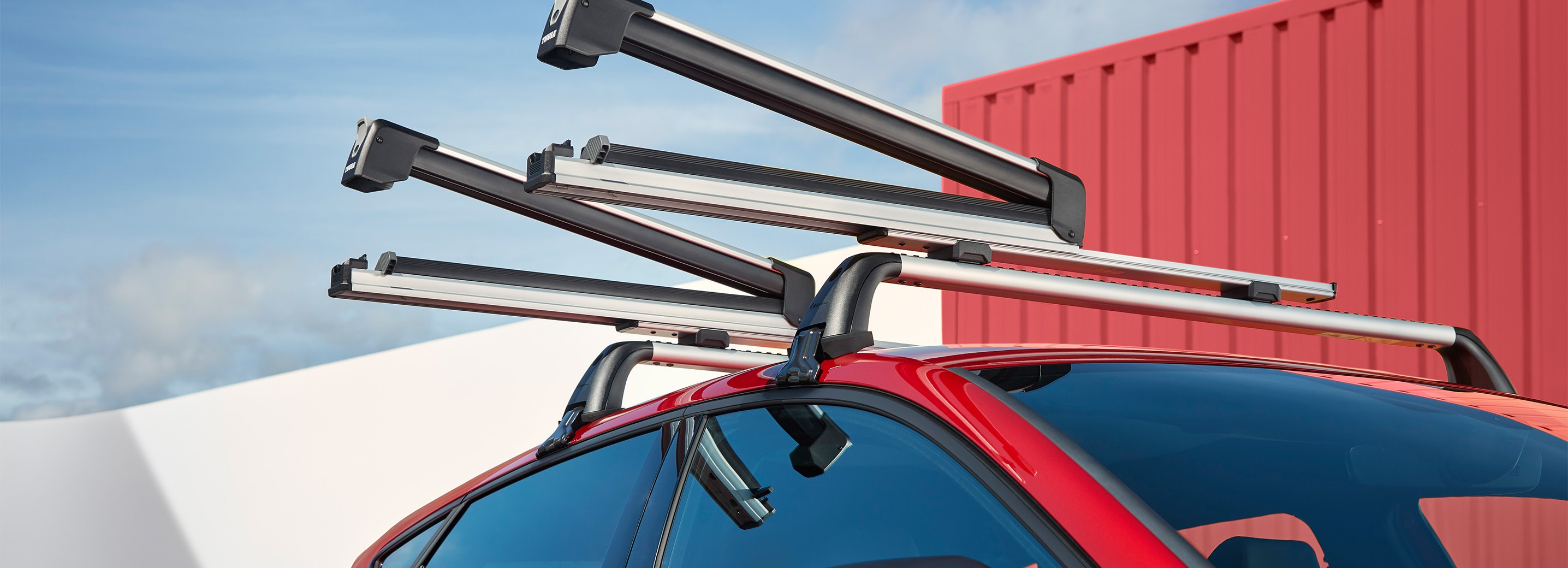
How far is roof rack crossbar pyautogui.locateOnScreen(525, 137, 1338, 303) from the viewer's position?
1.65m

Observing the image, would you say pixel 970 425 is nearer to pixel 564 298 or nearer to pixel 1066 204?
pixel 1066 204

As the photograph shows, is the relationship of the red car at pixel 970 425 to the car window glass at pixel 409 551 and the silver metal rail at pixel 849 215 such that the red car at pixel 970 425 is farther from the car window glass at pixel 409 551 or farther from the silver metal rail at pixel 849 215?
the car window glass at pixel 409 551

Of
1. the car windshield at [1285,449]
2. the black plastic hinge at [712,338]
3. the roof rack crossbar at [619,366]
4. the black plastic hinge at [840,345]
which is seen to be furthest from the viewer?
the black plastic hinge at [712,338]

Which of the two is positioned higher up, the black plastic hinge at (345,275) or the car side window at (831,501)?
the black plastic hinge at (345,275)

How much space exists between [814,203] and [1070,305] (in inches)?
20.9

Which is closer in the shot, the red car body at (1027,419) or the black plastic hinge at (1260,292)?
the red car body at (1027,419)

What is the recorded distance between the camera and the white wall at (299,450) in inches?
391

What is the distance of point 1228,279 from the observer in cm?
218

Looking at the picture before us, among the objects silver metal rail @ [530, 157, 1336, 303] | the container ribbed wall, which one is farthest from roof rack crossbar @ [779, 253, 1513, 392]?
the container ribbed wall

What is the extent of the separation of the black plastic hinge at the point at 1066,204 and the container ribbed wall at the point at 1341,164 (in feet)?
14.3

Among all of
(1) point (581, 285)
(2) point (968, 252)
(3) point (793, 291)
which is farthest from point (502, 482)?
(2) point (968, 252)

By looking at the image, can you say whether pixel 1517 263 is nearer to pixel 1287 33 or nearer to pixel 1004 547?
pixel 1287 33

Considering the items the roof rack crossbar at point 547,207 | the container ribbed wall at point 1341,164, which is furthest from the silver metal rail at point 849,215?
the container ribbed wall at point 1341,164

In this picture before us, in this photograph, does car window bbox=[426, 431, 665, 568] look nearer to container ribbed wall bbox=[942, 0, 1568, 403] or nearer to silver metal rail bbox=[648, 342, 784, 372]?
silver metal rail bbox=[648, 342, 784, 372]
